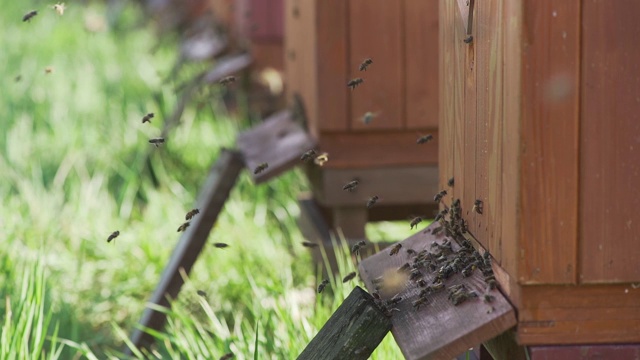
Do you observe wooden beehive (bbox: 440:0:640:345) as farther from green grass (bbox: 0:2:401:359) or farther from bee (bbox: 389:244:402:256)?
green grass (bbox: 0:2:401:359)

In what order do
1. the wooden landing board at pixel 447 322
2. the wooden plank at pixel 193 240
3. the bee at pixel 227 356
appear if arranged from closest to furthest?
the wooden landing board at pixel 447 322 → the bee at pixel 227 356 → the wooden plank at pixel 193 240

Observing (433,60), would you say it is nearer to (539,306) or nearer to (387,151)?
(387,151)

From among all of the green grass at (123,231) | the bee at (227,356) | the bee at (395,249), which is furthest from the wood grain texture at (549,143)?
the bee at (227,356)

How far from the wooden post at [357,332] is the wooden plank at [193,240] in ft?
5.87

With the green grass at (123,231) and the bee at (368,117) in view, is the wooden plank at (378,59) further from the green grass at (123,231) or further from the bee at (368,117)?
Answer: the green grass at (123,231)

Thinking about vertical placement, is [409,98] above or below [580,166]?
below

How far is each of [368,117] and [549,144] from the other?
224 cm

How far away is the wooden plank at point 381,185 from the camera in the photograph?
4.86 meters

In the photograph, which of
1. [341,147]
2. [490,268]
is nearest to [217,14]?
[341,147]

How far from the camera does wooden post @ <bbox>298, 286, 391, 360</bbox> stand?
2660 millimetres

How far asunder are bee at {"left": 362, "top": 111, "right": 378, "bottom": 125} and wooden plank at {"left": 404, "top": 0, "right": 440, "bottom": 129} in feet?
0.58

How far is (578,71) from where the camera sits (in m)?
2.31

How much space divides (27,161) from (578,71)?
5026mm

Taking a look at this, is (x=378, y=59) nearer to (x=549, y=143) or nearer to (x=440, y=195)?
(x=440, y=195)
